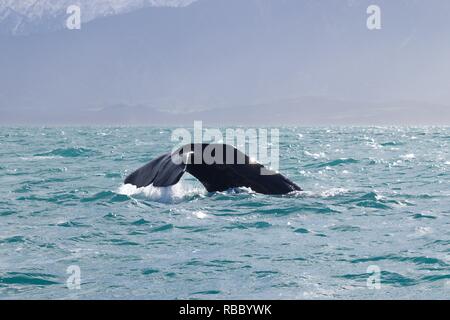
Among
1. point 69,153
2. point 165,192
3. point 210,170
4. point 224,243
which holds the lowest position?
point 69,153

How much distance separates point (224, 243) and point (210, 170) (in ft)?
8.24

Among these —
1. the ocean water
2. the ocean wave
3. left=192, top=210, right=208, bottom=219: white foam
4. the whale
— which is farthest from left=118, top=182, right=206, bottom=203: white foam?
the ocean wave

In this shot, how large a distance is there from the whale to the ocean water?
0.90ft

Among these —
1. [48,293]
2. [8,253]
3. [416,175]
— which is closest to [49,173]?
[416,175]

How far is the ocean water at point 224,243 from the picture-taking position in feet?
27.6

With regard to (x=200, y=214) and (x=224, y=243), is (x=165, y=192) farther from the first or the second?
(x=224, y=243)

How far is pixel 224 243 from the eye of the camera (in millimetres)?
10914

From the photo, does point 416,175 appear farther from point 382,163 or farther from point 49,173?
point 49,173

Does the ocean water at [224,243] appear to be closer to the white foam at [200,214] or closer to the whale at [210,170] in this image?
the white foam at [200,214]

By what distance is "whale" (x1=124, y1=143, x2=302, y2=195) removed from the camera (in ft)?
40.3

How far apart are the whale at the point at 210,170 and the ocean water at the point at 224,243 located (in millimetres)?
275

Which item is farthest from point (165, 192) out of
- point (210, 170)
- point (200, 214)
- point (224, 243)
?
point (224, 243)
